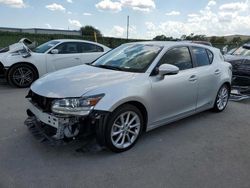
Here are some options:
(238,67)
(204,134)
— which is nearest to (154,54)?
(204,134)

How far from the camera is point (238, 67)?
292 inches

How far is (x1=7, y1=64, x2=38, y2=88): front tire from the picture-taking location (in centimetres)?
739

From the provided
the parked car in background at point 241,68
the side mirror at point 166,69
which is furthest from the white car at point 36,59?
the side mirror at point 166,69

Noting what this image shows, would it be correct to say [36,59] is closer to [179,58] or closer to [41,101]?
[41,101]

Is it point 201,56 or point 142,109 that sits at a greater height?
point 201,56

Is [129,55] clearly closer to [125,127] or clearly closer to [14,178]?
[125,127]

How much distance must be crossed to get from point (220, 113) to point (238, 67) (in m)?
2.53

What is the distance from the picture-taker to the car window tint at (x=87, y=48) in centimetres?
838

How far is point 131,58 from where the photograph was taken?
4.21m

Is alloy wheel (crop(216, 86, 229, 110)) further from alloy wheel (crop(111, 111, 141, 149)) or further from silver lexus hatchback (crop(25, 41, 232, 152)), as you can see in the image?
alloy wheel (crop(111, 111, 141, 149))

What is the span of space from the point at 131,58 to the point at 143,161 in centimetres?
170

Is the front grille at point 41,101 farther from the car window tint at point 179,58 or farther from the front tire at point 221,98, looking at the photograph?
the front tire at point 221,98

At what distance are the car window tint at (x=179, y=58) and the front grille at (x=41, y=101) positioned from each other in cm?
180

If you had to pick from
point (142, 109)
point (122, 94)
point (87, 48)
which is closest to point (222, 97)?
point (142, 109)
